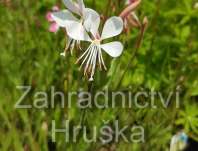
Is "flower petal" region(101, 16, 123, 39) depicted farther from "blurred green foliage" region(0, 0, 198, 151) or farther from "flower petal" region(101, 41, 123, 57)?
"blurred green foliage" region(0, 0, 198, 151)

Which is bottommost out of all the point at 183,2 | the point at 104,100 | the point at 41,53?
the point at 104,100

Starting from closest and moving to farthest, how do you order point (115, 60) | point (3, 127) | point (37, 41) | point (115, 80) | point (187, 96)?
point (115, 60)
point (115, 80)
point (3, 127)
point (187, 96)
point (37, 41)

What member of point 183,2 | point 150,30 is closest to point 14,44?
point 150,30

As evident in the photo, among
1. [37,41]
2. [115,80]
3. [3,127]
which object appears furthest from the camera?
[37,41]

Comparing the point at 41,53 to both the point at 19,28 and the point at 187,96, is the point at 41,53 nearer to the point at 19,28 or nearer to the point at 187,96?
the point at 19,28

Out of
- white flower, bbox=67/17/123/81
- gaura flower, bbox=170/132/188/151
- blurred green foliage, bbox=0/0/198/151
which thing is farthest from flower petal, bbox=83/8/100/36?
gaura flower, bbox=170/132/188/151

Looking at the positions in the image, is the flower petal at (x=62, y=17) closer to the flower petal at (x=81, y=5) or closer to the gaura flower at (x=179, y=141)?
the flower petal at (x=81, y=5)

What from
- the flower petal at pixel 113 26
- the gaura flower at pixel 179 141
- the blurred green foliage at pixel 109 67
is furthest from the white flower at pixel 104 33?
the gaura flower at pixel 179 141
